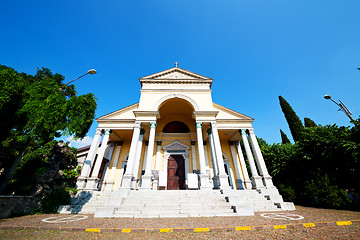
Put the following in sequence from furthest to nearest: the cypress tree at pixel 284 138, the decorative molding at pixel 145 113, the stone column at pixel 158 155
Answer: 1. the cypress tree at pixel 284 138
2. the stone column at pixel 158 155
3. the decorative molding at pixel 145 113

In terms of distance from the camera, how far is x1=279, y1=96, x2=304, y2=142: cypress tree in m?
21.8

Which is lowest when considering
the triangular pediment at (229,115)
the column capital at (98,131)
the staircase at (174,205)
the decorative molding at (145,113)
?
the staircase at (174,205)

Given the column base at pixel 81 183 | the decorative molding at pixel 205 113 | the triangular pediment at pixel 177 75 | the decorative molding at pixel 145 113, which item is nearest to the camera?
the column base at pixel 81 183

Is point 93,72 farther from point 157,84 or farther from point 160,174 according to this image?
point 160,174

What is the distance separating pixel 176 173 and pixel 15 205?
1057 centimetres

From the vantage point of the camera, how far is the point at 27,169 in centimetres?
1043

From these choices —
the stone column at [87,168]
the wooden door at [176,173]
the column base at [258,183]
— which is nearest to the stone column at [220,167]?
the column base at [258,183]

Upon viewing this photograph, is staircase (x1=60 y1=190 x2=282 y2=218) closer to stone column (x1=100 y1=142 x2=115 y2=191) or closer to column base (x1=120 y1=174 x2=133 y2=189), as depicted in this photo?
column base (x1=120 y1=174 x2=133 y2=189)

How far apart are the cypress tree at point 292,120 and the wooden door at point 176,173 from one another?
1863 cm

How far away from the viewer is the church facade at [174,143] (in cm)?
1105

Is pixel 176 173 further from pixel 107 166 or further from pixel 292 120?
pixel 292 120

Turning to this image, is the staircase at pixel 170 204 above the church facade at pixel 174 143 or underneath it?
underneath

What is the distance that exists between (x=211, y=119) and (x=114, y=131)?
30.4 feet

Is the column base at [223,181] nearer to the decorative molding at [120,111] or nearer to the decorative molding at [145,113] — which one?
the decorative molding at [145,113]
